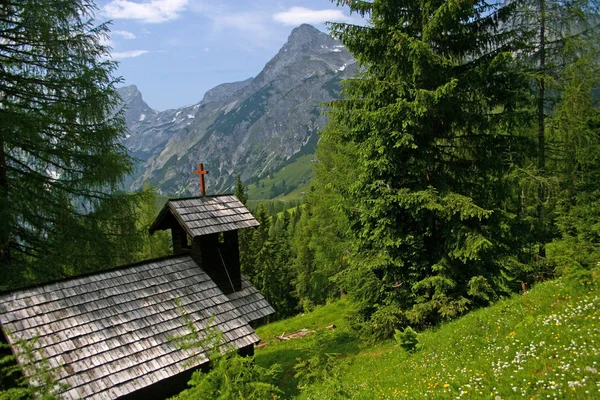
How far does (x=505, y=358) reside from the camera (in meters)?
6.22

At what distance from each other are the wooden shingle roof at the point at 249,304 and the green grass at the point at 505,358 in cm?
365

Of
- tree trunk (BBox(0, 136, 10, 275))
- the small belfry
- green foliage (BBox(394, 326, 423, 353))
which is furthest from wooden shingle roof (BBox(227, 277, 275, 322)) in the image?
tree trunk (BBox(0, 136, 10, 275))

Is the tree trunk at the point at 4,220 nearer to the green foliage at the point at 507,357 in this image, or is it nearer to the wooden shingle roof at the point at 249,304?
the wooden shingle roof at the point at 249,304

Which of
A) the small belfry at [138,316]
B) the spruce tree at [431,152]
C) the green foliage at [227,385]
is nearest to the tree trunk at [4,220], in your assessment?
the small belfry at [138,316]

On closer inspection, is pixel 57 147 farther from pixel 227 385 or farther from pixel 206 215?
pixel 227 385

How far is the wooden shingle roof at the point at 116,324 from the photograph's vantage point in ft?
26.5

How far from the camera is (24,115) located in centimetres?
1103

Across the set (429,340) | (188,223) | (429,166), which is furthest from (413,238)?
(188,223)

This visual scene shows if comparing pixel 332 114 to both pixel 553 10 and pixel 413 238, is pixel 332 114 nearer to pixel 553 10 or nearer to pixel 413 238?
pixel 413 238

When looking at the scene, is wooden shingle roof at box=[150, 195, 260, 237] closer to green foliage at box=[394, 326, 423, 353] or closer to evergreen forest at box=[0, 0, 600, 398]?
evergreen forest at box=[0, 0, 600, 398]

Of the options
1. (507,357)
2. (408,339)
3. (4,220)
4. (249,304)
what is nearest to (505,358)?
(507,357)

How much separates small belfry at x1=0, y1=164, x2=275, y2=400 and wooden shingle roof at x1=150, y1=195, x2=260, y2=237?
0.04 m

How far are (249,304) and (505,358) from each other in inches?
342

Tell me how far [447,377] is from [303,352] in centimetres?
1082
